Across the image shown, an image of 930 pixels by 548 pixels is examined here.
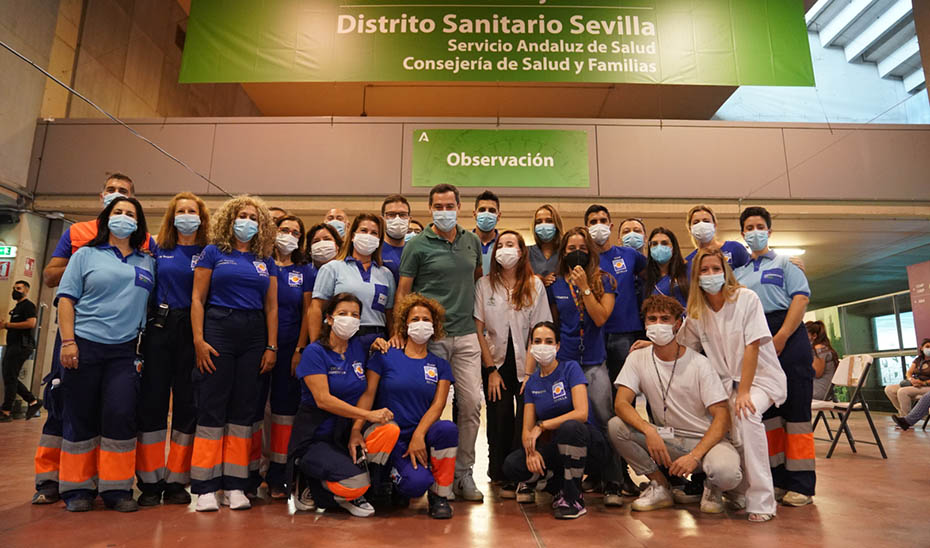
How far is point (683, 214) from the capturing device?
712 cm

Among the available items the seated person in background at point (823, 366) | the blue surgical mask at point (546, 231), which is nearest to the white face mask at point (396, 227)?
the blue surgical mask at point (546, 231)

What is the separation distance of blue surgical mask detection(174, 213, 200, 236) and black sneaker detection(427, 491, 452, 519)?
1.86 m

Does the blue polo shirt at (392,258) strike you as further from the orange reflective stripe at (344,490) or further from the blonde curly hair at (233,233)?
the orange reflective stripe at (344,490)

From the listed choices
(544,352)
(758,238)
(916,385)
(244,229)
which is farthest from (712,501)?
(916,385)

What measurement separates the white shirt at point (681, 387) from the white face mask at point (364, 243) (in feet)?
5.00

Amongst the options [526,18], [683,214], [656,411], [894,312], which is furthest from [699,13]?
[894,312]

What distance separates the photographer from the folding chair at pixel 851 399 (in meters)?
4.92

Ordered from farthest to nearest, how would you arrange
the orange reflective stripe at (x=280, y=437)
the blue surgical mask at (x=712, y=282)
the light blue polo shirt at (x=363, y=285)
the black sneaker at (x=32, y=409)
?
the black sneaker at (x=32, y=409)
the orange reflective stripe at (x=280, y=437)
the light blue polo shirt at (x=363, y=285)
the blue surgical mask at (x=712, y=282)

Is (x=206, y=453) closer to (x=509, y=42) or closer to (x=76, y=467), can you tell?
(x=76, y=467)

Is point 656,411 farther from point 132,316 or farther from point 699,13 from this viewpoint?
point 699,13

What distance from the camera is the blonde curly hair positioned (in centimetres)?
292

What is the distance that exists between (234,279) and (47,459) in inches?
49.4

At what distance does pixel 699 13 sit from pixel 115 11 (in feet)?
24.9

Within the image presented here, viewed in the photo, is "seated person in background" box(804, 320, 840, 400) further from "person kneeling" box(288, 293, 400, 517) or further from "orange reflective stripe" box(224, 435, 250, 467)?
"orange reflective stripe" box(224, 435, 250, 467)
